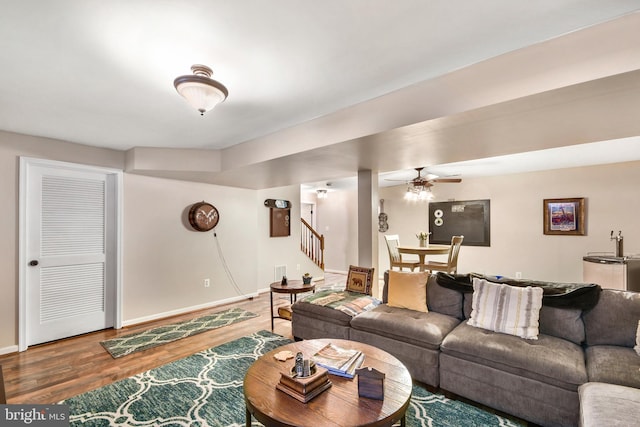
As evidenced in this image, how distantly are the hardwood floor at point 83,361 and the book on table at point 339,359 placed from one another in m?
1.73

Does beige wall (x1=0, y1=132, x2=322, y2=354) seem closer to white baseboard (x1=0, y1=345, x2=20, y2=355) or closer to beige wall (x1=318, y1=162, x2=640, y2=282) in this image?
white baseboard (x1=0, y1=345, x2=20, y2=355)

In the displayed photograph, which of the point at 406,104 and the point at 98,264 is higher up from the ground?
the point at 406,104

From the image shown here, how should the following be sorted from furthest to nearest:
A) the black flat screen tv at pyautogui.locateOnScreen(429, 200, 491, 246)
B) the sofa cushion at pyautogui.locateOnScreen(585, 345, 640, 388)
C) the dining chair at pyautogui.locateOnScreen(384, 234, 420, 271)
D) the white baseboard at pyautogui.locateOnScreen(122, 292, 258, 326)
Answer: the black flat screen tv at pyautogui.locateOnScreen(429, 200, 491, 246) → the dining chair at pyautogui.locateOnScreen(384, 234, 420, 271) → the white baseboard at pyautogui.locateOnScreen(122, 292, 258, 326) → the sofa cushion at pyautogui.locateOnScreen(585, 345, 640, 388)

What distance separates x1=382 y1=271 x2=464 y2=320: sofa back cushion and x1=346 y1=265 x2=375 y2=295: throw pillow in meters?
0.78

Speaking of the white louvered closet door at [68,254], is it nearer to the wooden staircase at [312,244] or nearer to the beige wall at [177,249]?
the beige wall at [177,249]

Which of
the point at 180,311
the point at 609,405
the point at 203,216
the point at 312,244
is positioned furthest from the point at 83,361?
the point at 312,244

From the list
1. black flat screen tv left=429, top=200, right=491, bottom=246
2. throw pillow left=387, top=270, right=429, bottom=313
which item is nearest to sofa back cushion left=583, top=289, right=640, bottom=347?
throw pillow left=387, top=270, right=429, bottom=313

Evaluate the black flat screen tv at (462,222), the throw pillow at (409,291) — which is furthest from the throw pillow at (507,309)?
the black flat screen tv at (462,222)

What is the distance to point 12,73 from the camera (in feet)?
6.61

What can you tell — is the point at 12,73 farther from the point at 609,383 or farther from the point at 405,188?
the point at 405,188

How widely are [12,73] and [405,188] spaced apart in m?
6.39

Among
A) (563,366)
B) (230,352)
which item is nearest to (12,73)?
(230,352)

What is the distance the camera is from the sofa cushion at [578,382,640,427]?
139 cm

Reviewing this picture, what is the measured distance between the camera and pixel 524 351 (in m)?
2.05
